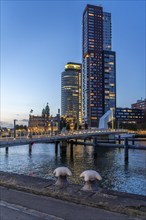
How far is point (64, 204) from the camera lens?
7305 mm

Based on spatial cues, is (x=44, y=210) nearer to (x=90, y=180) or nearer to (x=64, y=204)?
(x=64, y=204)

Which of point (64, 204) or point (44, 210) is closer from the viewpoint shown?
point (44, 210)

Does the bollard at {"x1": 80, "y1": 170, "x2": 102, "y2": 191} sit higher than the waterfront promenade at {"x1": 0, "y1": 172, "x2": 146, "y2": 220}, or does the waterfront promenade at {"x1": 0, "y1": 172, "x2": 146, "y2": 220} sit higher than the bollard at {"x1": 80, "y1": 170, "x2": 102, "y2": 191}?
the bollard at {"x1": 80, "y1": 170, "x2": 102, "y2": 191}

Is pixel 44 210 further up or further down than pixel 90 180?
further down

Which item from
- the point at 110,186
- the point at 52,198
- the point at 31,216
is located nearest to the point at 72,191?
the point at 52,198

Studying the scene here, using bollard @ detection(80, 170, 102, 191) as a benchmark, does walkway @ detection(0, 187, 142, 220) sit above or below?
below

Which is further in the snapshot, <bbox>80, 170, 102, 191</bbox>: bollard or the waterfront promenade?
<bbox>80, 170, 102, 191</bbox>: bollard

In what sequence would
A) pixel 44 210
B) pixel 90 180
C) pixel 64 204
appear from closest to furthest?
1. pixel 44 210
2. pixel 64 204
3. pixel 90 180

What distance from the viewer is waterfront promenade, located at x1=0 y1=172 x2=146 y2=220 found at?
641 cm

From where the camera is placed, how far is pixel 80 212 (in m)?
6.65

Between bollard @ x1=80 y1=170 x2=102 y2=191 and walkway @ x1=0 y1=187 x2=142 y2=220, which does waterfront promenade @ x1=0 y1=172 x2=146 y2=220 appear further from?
bollard @ x1=80 y1=170 x2=102 y2=191

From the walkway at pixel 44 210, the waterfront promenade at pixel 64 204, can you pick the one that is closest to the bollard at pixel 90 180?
the waterfront promenade at pixel 64 204

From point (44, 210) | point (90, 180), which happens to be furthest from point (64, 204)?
point (90, 180)

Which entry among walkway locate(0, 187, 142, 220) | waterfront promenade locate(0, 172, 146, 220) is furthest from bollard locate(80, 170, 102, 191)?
walkway locate(0, 187, 142, 220)
